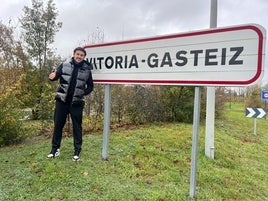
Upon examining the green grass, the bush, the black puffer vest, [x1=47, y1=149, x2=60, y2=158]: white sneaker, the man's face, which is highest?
the man's face

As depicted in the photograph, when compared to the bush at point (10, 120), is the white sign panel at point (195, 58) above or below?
above

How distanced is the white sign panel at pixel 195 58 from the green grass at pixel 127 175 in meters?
1.46

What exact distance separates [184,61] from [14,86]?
4529mm

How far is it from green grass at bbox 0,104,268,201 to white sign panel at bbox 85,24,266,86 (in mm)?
1459

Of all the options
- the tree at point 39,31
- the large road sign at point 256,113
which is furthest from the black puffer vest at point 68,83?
the tree at point 39,31

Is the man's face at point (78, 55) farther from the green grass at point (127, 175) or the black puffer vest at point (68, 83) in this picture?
the green grass at point (127, 175)

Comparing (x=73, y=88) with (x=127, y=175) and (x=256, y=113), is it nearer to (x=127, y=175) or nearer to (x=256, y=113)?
(x=127, y=175)

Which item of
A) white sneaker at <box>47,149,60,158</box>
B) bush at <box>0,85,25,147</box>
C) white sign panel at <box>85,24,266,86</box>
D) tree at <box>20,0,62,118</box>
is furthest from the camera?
tree at <box>20,0,62,118</box>

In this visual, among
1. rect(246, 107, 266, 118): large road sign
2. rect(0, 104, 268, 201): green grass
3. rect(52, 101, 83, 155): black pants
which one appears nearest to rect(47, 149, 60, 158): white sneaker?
rect(0, 104, 268, 201): green grass

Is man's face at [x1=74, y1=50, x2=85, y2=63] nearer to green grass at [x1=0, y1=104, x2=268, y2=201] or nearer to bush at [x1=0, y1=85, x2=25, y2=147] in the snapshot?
green grass at [x1=0, y1=104, x2=268, y2=201]

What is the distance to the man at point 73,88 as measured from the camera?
420 cm

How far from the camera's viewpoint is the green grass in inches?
133

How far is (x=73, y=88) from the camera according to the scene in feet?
13.8

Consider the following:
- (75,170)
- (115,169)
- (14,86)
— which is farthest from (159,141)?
(14,86)
